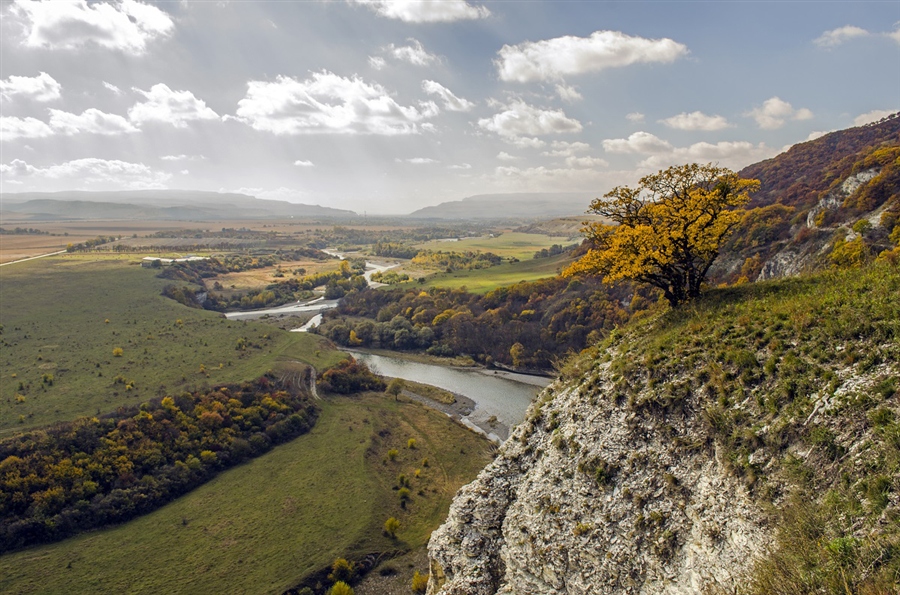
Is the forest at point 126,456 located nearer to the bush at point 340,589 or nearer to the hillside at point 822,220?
the bush at point 340,589

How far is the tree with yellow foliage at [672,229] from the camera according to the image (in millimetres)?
22219

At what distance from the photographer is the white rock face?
13.1 meters

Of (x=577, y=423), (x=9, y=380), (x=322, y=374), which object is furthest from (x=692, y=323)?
(x=9, y=380)

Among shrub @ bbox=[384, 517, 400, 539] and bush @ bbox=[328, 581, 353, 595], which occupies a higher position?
bush @ bbox=[328, 581, 353, 595]

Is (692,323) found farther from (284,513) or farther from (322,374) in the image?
(322,374)

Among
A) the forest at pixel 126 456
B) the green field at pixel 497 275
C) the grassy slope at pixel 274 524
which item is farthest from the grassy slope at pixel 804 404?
the green field at pixel 497 275

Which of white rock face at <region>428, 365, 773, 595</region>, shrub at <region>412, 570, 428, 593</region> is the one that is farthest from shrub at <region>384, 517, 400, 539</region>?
white rock face at <region>428, 365, 773, 595</region>

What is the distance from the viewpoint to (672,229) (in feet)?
74.6

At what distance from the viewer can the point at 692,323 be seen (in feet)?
64.3

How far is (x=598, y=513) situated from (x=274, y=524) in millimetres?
39539

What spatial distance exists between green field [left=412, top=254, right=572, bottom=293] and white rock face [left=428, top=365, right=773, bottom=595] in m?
105

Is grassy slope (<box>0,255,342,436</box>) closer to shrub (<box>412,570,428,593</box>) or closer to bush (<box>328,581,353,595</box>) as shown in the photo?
bush (<box>328,581,353,595</box>)

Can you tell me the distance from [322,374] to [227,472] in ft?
91.2

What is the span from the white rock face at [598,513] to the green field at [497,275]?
105 metres
